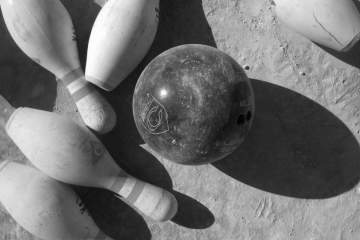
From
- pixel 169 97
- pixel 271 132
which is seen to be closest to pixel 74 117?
pixel 169 97

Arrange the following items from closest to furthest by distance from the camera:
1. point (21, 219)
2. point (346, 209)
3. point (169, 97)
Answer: point (169, 97), point (21, 219), point (346, 209)

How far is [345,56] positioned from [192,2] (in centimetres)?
74

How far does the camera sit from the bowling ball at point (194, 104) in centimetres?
142

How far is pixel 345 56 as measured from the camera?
1.87 meters

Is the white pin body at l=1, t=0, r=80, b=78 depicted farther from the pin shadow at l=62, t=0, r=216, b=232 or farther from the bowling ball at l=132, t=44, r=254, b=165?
the bowling ball at l=132, t=44, r=254, b=165

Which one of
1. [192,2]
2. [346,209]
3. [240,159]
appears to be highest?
[192,2]

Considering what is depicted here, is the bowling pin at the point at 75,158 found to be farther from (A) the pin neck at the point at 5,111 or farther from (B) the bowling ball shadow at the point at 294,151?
(B) the bowling ball shadow at the point at 294,151

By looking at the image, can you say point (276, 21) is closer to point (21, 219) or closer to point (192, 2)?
point (192, 2)

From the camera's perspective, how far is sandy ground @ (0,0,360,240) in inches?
73.6

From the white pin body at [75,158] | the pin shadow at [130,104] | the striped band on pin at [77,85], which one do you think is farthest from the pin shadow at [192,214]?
the striped band on pin at [77,85]

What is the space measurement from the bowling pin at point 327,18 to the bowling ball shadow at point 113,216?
1115mm

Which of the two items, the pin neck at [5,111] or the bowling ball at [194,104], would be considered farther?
the pin neck at [5,111]

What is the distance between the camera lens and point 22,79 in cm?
194

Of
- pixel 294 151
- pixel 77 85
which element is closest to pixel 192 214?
pixel 294 151
